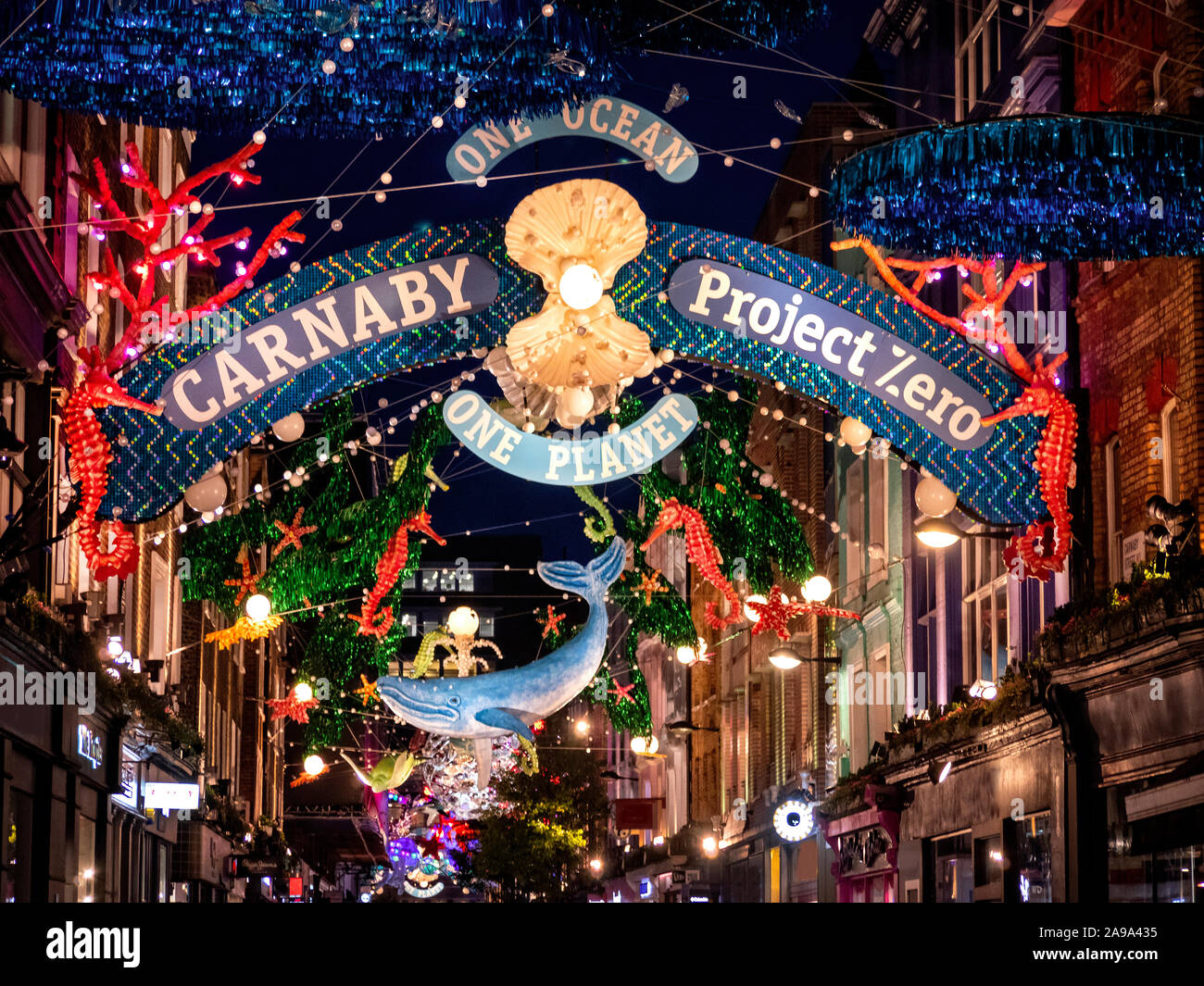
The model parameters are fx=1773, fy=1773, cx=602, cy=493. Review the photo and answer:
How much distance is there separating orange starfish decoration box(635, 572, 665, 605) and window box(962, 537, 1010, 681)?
4.47 m

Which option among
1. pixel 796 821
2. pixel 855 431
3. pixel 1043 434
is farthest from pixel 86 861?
pixel 1043 434

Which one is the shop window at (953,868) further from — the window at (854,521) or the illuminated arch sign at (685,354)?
the illuminated arch sign at (685,354)

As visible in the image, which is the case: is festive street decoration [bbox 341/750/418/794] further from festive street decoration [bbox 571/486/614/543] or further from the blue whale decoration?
the blue whale decoration

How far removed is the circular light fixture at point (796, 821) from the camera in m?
33.5

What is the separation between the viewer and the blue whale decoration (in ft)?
48.8

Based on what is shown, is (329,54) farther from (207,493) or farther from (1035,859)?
(1035,859)

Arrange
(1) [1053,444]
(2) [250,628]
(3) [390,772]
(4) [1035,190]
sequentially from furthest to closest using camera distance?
(3) [390,772] → (2) [250,628] → (1) [1053,444] → (4) [1035,190]

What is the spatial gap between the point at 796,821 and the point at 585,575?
19.7 metres

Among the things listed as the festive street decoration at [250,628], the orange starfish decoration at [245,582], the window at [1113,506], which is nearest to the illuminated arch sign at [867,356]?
the window at [1113,506]

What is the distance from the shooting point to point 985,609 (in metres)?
24.2

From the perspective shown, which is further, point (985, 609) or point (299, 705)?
point (985, 609)

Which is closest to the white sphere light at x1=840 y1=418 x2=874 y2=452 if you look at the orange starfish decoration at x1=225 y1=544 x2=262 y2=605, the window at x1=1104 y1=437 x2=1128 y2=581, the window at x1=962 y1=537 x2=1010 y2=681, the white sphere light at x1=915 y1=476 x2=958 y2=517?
the white sphere light at x1=915 y1=476 x2=958 y2=517
